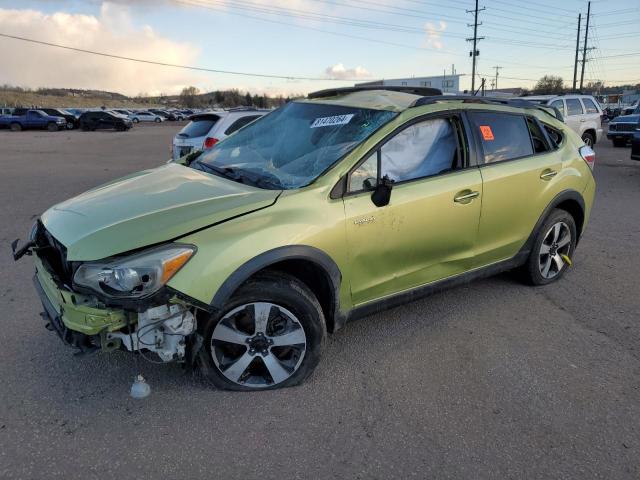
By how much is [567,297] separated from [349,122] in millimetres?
2600

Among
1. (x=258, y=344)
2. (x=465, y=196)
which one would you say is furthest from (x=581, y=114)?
(x=258, y=344)

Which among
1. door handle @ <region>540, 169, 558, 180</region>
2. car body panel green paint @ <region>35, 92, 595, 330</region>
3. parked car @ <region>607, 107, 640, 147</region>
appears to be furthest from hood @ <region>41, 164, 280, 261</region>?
parked car @ <region>607, 107, 640, 147</region>

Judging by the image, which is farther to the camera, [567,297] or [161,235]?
[567,297]

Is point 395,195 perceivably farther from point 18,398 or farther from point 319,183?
point 18,398

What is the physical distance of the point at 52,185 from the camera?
10664 mm

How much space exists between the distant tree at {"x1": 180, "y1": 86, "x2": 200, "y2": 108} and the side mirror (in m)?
120

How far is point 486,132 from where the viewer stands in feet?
13.5

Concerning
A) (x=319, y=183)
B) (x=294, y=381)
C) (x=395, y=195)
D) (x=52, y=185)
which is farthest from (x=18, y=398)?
(x=52, y=185)

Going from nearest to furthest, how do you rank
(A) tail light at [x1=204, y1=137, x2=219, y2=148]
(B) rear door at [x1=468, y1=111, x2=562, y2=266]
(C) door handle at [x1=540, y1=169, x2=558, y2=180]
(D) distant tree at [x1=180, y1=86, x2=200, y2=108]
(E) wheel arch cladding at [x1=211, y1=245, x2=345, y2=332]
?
(E) wheel arch cladding at [x1=211, y1=245, x2=345, y2=332] < (B) rear door at [x1=468, y1=111, x2=562, y2=266] < (C) door handle at [x1=540, y1=169, x2=558, y2=180] < (A) tail light at [x1=204, y1=137, x2=219, y2=148] < (D) distant tree at [x1=180, y1=86, x2=200, y2=108]

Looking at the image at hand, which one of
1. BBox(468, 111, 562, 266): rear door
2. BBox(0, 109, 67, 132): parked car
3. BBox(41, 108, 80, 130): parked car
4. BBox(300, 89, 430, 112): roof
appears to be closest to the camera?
BBox(300, 89, 430, 112): roof

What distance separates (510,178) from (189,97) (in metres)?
126

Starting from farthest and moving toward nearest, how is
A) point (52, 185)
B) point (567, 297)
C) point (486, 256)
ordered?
point (52, 185), point (567, 297), point (486, 256)

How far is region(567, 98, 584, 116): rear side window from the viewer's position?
590 inches

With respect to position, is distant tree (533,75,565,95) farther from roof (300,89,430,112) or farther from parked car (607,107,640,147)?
roof (300,89,430,112)
